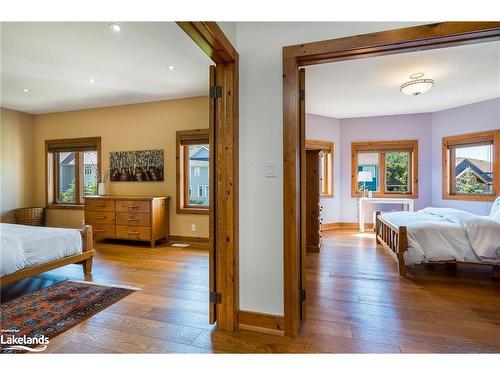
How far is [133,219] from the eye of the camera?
4.57 metres

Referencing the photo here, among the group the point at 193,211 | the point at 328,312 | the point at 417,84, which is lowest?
the point at 328,312

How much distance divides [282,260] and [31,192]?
616cm

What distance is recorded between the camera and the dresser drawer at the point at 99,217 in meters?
4.69

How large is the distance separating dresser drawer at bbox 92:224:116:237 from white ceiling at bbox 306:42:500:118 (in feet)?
13.3

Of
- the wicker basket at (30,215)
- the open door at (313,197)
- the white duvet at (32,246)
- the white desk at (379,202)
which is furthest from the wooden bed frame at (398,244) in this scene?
the wicker basket at (30,215)

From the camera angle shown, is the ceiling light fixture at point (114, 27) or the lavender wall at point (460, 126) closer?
the ceiling light fixture at point (114, 27)

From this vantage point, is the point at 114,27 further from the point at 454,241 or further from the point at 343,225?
the point at 343,225

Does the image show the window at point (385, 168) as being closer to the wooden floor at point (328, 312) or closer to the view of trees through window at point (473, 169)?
the view of trees through window at point (473, 169)

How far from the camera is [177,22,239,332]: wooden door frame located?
193 cm

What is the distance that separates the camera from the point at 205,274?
10.7ft

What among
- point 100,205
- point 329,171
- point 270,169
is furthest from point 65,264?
point 329,171

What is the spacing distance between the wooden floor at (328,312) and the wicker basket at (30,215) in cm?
275

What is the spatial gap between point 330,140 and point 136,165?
4317 millimetres

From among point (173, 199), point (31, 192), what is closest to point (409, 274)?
point (173, 199)
